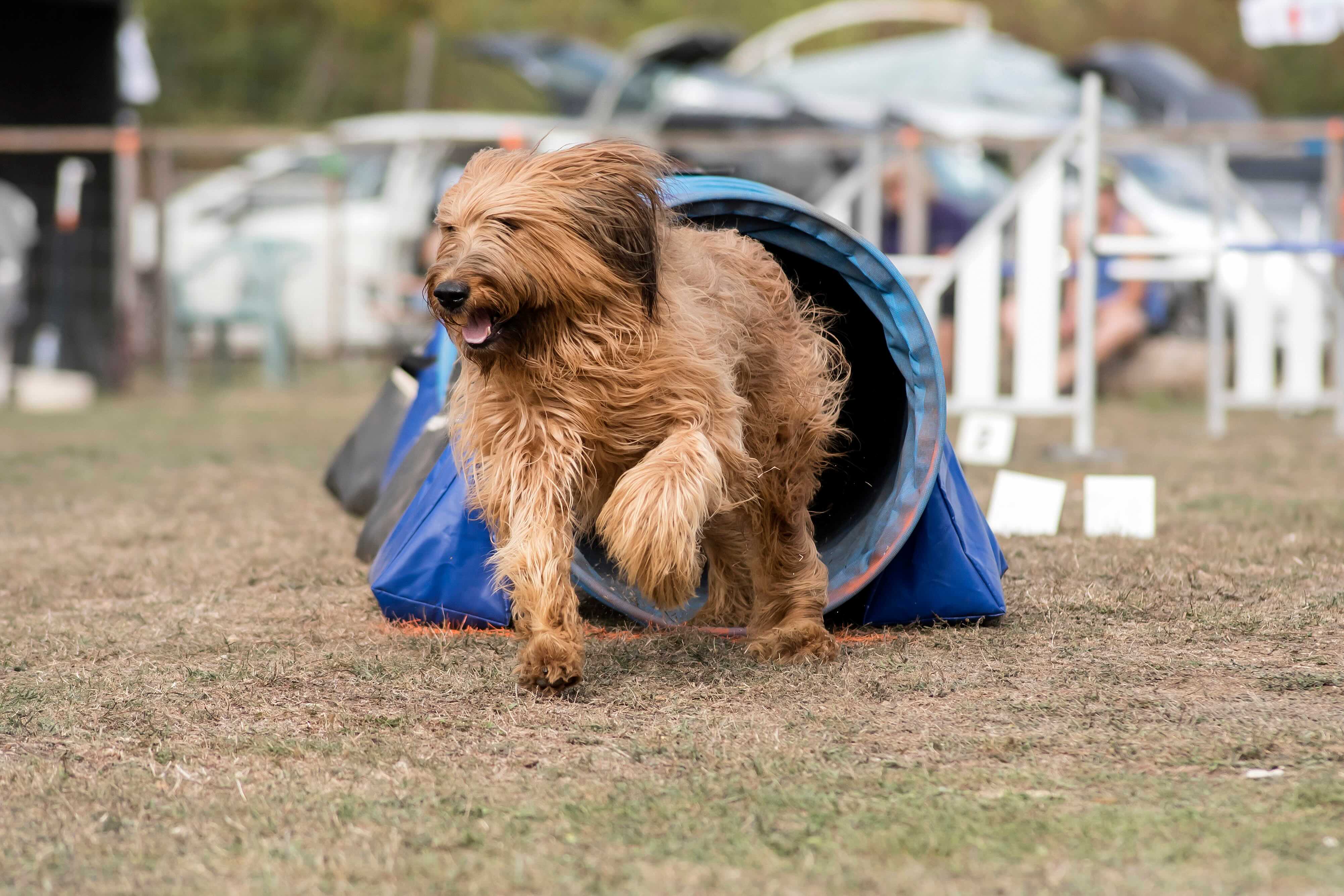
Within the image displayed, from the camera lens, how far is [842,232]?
4.54 metres

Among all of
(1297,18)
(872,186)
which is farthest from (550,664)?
(1297,18)

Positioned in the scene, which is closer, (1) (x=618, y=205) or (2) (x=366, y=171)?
(1) (x=618, y=205)

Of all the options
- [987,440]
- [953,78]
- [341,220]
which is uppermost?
[953,78]

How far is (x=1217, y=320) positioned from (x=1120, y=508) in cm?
491

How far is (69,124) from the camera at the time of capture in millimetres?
15305

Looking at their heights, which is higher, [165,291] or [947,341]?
[165,291]

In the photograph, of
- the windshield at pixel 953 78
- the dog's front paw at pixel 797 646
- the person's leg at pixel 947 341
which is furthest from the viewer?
the windshield at pixel 953 78

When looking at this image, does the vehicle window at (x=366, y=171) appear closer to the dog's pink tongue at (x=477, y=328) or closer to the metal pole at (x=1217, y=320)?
the metal pole at (x=1217, y=320)

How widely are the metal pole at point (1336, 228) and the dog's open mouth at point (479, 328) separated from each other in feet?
25.7

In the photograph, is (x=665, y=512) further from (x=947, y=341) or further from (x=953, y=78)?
(x=953, y=78)

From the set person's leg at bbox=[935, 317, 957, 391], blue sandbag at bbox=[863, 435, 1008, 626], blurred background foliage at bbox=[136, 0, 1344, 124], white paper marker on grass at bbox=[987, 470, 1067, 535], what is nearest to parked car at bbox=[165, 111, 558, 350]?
person's leg at bbox=[935, 317, 957, 391]

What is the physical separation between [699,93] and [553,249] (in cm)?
1377

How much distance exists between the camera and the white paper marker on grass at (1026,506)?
6148 millimetres

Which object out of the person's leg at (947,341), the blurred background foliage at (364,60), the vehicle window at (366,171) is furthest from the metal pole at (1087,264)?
the blurred background foliage at (364,60)
